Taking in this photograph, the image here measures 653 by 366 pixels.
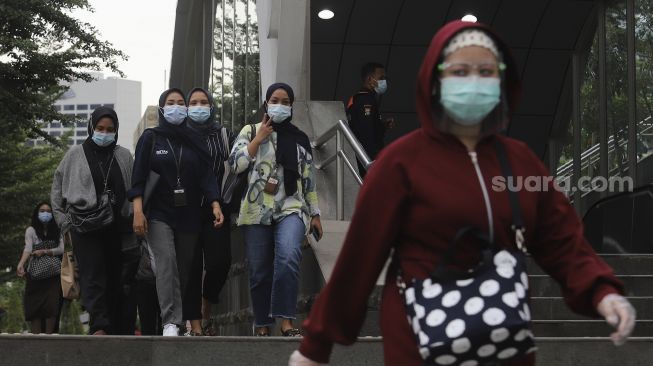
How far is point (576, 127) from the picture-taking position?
21.4 meters

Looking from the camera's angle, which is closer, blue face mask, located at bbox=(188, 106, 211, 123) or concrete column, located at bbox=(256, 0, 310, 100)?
blue face mask, located at bbox=(188, 106, 211, 123)

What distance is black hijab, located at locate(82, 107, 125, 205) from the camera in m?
9.31

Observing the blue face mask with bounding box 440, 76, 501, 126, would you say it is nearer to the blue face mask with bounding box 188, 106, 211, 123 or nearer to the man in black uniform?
the blue face mask with bounding box 188, 106, 211, 123

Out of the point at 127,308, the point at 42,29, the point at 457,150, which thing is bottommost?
the point at 127,308

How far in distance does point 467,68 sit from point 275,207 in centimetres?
507

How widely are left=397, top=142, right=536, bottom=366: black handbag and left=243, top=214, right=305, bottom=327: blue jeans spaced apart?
500cm

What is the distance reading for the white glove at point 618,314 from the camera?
3.56 m

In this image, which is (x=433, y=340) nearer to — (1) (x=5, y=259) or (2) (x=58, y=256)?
(2) (x=58, y=256)

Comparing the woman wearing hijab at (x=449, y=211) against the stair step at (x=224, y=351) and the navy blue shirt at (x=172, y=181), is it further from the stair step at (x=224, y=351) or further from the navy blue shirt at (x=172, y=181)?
the navy blue shirt at (x=172, y=181)

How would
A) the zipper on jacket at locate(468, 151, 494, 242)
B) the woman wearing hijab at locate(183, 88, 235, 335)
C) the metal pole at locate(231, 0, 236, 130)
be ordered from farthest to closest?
the metal pole at locate(231, 0, 236, 130)
the woman wearing hijab at locate(183, 88, 235, 335)
the zipper on jacket at locate(468, 151, 494, 242)

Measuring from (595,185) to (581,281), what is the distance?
1613 cm

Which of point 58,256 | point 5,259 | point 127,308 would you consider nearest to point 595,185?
point 58,256

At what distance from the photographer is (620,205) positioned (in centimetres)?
1459

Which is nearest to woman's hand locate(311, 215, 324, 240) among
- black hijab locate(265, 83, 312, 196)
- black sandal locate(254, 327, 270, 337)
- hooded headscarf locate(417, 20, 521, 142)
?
black hijab locate(265, 83, 312, 196)
